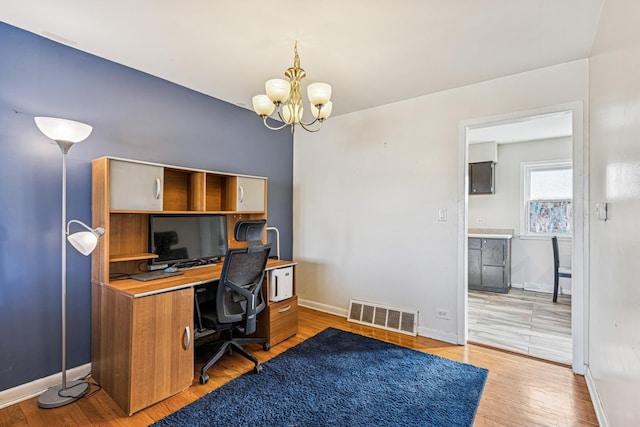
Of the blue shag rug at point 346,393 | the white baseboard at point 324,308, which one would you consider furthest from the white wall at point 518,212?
the blue shag rug at point 346,393

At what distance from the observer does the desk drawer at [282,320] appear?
285 centimetres

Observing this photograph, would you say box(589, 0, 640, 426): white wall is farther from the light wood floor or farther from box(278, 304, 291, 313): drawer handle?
box(278, 304, 291, 313): drawer handle

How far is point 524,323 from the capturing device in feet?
11.4

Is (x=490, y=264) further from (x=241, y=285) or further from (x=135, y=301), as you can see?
(x=135, y=301)

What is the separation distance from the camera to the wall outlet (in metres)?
3.04

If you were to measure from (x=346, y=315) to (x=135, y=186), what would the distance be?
2.68m

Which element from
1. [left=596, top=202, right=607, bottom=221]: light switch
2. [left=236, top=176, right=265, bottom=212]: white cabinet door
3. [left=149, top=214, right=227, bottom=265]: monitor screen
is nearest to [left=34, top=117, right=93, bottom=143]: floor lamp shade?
[left=149, top=214, right=227, bottom=265]: monitor screen

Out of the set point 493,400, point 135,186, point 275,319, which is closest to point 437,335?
point 493,400

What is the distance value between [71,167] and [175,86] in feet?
3.89

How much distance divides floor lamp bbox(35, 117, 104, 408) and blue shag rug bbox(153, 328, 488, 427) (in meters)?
0.80

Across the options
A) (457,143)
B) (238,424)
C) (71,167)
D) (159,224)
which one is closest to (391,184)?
(457,143)

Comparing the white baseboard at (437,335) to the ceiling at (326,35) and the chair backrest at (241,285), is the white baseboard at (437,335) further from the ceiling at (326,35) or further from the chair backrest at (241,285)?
the ceiling at (326,35)

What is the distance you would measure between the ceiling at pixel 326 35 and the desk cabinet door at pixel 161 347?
182 cm

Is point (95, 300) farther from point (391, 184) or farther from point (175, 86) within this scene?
point (391, 184)
